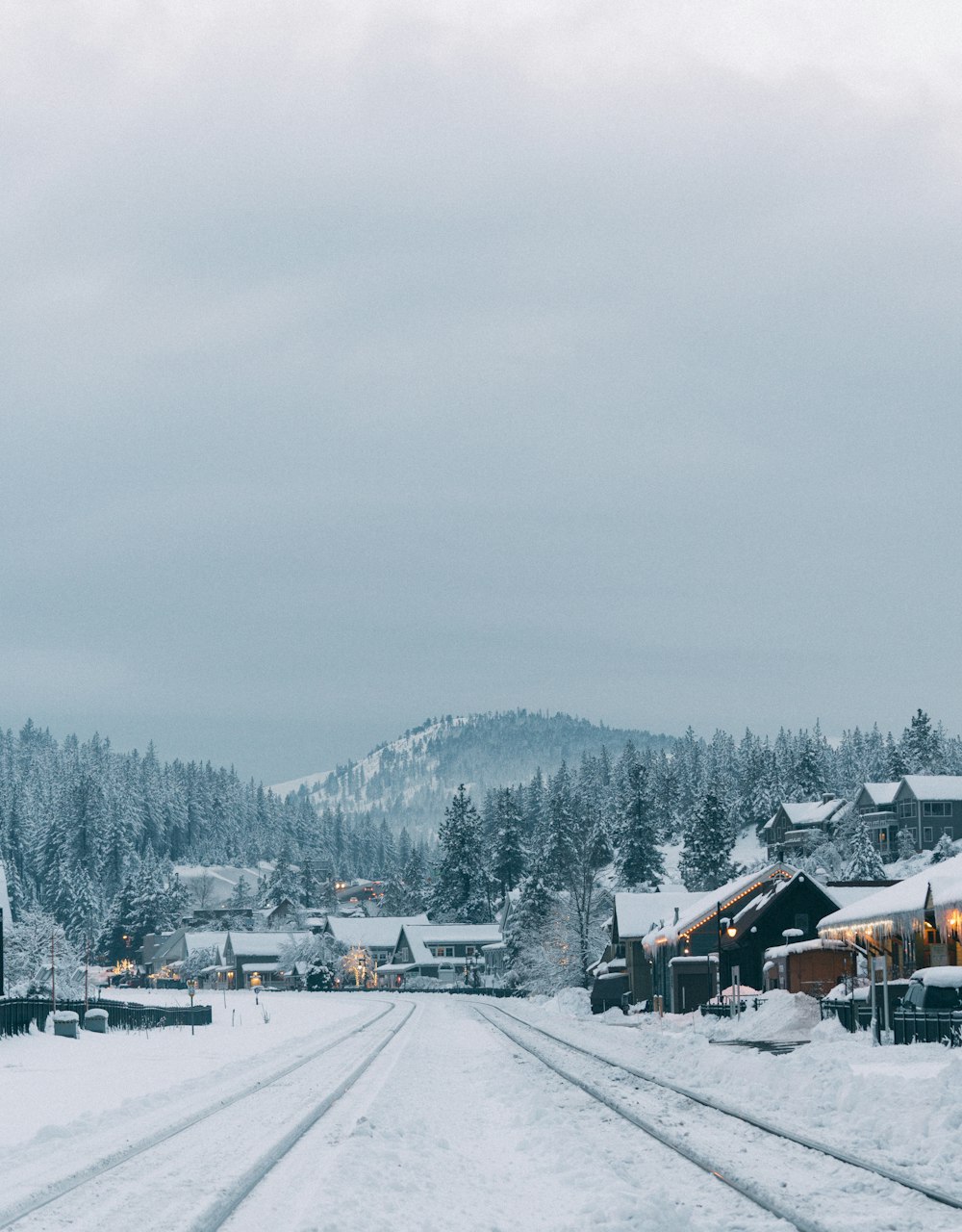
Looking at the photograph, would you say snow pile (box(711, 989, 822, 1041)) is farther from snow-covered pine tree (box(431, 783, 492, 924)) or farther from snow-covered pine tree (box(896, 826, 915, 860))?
snow-covered pine tree (box(431, 783, 492, 924))

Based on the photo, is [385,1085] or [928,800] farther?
[928,800]

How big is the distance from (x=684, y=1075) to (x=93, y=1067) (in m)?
14.7

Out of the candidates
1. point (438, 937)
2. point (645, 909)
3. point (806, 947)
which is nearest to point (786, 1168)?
point (806, 947)

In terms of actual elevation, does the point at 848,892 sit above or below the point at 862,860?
below

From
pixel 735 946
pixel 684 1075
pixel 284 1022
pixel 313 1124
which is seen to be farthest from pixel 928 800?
pixel 313 1124

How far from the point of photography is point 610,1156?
17625 mm

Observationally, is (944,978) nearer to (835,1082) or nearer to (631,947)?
(835,1082)

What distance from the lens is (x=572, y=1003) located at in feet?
285

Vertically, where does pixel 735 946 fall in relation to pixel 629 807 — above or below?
below

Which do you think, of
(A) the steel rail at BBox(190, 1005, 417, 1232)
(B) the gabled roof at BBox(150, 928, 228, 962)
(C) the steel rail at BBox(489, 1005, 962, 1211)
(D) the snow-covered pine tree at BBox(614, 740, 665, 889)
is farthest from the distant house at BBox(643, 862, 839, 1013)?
(B) the gabled roof at BBox(150, 928, 228, 962)

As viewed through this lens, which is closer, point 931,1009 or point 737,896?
point 931,1009

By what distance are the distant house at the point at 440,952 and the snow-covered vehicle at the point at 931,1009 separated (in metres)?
136

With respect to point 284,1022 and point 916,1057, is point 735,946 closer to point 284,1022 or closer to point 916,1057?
point 284,1022

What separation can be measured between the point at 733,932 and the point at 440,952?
103547 mm
